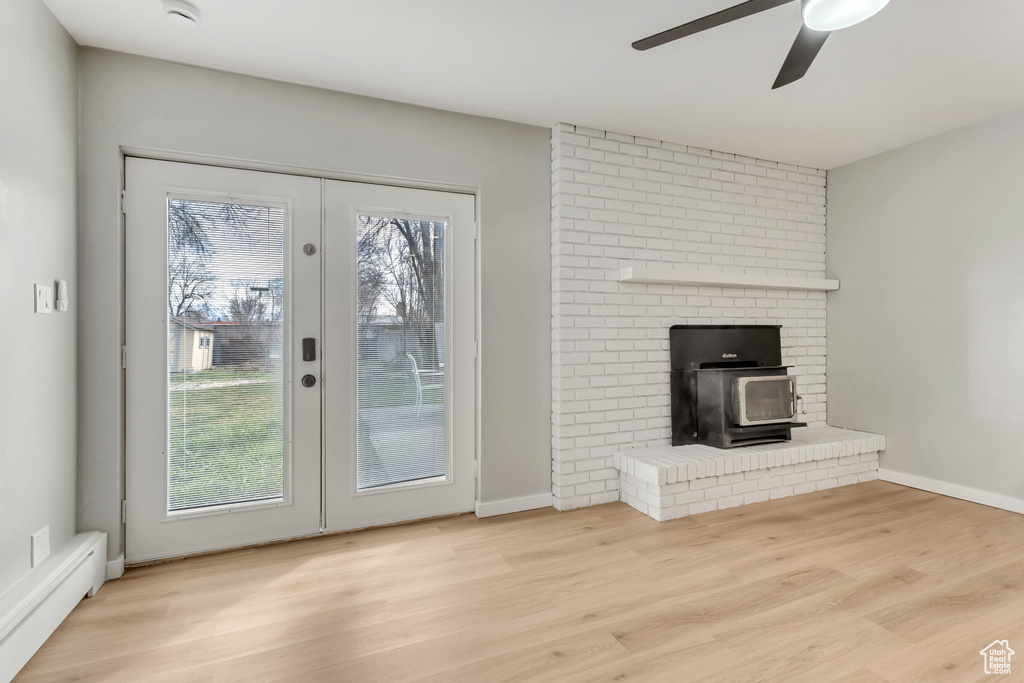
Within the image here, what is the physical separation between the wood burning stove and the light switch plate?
3.29 metres

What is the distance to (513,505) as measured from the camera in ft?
10.3

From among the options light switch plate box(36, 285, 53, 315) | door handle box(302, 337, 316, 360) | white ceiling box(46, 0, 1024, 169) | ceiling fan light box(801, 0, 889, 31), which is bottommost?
door handle box(302, 337, 316, 360)

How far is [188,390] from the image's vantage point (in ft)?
8.11

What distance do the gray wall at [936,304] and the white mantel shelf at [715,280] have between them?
1.14 ft

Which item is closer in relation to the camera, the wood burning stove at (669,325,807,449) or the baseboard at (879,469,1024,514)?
the baseboard at (879,469,1024,514)

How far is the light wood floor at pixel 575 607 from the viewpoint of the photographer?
5.46 feet

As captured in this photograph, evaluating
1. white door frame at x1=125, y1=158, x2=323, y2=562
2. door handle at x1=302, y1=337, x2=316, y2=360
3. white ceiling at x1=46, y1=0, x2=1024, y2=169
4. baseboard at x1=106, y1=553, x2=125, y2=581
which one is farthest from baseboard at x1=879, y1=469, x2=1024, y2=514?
baseboard at x1=106, y1=553, x2=125, y2=581

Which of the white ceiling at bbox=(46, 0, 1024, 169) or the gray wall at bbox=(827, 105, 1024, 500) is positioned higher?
the white ceiling at bbox=(46, 0, 1024, 169)

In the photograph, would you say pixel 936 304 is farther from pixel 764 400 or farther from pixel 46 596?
pixel 46 596

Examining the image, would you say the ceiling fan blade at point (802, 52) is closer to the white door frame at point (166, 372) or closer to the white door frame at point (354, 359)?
the white door frame at point (354, 359)

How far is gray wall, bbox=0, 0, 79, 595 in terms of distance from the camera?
172cm

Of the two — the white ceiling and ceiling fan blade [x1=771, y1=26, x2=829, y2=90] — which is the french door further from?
ceiling fan blade [x1=771, y1=26, x2=829, y2=90]

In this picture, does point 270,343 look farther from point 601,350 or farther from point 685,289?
point 685,289

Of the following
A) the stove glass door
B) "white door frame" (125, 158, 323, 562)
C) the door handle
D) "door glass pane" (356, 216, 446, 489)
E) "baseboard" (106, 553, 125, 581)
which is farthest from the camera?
the stove glass door
